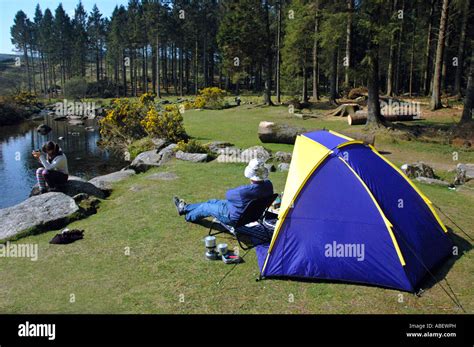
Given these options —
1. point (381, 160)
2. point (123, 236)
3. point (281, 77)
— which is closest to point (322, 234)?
point (381, 160)

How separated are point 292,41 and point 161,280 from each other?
34494mm

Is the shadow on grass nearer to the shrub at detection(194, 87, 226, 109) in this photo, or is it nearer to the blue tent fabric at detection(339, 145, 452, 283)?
the blue tent fabric at detection(339, 145, 452, 283)

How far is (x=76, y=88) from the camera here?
66.9 metres

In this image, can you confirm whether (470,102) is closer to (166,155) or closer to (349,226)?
(166,155)

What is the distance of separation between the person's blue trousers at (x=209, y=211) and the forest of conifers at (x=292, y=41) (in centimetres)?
1488

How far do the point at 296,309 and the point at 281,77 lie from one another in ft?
131

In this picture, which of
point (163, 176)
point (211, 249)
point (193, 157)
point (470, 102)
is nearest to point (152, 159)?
point (193, 157)

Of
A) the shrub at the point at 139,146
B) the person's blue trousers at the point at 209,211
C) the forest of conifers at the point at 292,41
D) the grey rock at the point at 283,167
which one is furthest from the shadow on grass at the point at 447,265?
Result: the shrub at the point at 139,146

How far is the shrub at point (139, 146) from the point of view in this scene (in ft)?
69.5

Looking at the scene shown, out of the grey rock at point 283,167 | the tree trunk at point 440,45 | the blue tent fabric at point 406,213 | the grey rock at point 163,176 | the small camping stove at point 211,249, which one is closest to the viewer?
the blue tent fabric at point 406,213

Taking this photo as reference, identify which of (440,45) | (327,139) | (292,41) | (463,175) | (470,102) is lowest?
(463,175)

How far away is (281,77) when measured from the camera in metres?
43.5

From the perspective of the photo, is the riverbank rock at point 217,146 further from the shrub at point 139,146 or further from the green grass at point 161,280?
the green grass at point 161,280

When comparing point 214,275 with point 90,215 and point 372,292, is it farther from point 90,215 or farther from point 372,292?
point 90,215
